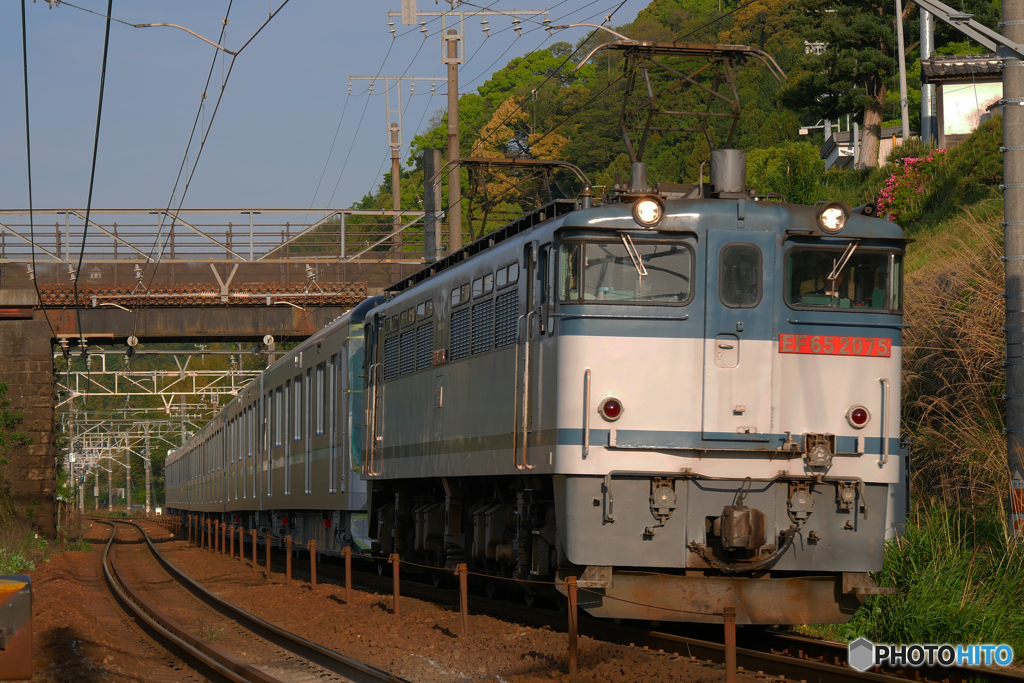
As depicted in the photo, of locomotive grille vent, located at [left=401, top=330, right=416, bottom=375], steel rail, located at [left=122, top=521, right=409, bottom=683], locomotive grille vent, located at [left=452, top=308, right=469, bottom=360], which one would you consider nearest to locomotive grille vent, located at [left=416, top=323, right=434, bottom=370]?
locomotive grille vent, located at [left=401, top=330, right=416, bottom=375]

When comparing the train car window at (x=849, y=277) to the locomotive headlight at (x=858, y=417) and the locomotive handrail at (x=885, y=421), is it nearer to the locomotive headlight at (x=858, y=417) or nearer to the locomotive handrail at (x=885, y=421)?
the locomotive handrail at (x=885, y=421)

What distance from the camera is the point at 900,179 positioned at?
96.5 ft

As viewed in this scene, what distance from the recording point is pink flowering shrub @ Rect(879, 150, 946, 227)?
28109mm

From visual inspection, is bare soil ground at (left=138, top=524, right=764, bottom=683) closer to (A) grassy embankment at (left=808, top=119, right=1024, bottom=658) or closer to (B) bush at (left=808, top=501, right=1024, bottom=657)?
(B) bush at (left=808, top=501, right=1024, bottom=657)

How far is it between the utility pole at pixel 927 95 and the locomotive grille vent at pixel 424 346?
31133 mm

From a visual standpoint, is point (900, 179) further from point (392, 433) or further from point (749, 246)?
point (749, 246)

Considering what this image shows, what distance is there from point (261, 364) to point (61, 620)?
7240 cm

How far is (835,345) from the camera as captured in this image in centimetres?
→ 1040

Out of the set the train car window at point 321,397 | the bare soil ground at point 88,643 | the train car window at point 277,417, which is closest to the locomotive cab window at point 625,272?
the bare soil ground at point 88,643

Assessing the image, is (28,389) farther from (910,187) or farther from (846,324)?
(846,324)

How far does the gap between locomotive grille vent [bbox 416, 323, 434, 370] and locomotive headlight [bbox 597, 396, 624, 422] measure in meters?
4.72

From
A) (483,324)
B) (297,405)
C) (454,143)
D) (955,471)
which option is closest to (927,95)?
(454,143)

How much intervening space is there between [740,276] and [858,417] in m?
1.54

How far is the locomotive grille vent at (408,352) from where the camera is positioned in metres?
15.4
